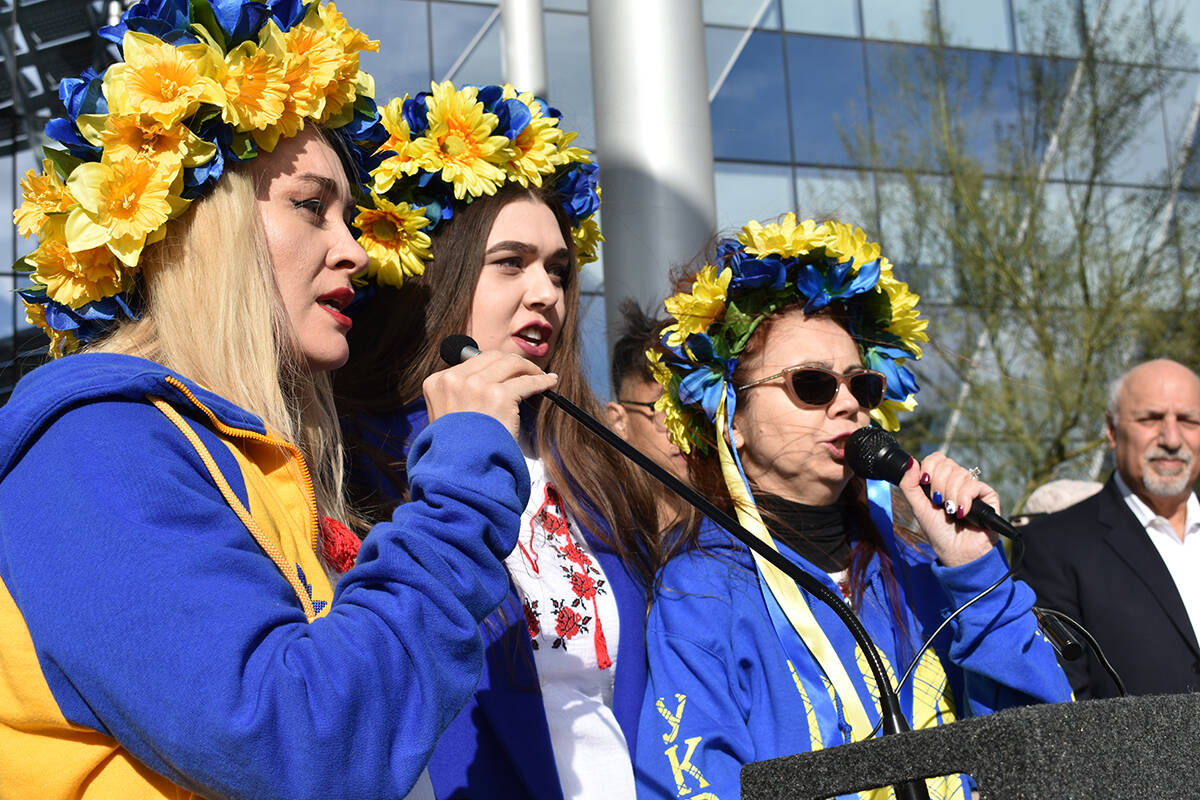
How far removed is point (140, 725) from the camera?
1386mm

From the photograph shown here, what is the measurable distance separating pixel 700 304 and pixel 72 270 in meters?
1.61

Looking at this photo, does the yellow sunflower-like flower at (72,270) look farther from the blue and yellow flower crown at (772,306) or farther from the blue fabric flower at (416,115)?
the blue and yellow flower crown at (772,306)

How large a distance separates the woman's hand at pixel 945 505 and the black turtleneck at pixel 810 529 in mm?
271

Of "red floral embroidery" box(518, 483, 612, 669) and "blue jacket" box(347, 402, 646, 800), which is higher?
"red floral embroidery" box(518, 483, 612, 669)

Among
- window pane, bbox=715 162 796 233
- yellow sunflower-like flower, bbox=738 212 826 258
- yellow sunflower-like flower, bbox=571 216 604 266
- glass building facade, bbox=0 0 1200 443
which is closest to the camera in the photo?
yellow sunflower-like flower, bbox=738 212 826 258

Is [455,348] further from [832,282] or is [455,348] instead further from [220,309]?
[832,282]

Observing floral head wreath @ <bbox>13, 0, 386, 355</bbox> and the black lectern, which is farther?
floral head wreath @ <bbox>13, 0, 386, 355</bbox>

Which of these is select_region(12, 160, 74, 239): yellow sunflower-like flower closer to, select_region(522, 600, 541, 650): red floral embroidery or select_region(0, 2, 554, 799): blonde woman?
select_region(0, 2, 554, 799): blonde woman

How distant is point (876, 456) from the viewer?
2.60 metres

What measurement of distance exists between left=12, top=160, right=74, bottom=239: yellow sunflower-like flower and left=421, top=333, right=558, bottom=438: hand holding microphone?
750 millimetres

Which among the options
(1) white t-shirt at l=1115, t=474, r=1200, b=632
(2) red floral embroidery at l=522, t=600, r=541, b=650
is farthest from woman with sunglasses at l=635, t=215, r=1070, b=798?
(1) white t-shirt at l=1115, t=474, r=1200, b=632

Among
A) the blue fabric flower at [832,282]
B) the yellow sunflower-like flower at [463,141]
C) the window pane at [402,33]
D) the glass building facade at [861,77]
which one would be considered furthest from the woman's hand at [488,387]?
the window pane at [402,33]

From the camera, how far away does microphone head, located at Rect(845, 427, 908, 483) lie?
2570 millimetres

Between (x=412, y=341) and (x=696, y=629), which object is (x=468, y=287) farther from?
(x=696, y=629)
